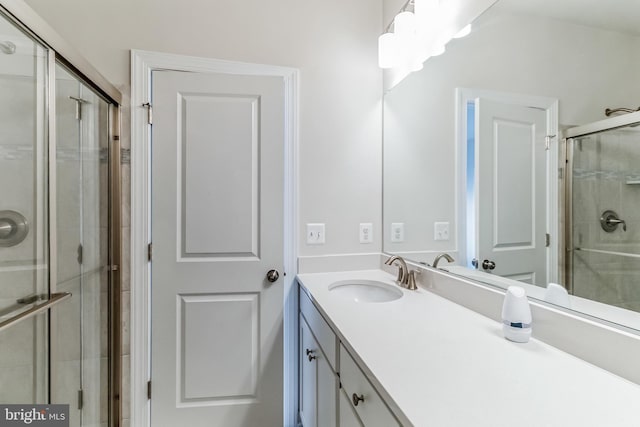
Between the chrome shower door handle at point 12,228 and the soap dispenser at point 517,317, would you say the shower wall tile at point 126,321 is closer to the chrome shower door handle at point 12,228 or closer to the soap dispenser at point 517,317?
the chrome shower door handle at point 12,228

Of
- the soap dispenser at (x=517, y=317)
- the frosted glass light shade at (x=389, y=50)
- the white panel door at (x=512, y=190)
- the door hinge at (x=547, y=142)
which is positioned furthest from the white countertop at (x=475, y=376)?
the frosted glass light shade at (x=389, y=50)

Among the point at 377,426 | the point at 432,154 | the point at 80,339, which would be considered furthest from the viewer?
the point at 432,154

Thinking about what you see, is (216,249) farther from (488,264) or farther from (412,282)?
(488,264)

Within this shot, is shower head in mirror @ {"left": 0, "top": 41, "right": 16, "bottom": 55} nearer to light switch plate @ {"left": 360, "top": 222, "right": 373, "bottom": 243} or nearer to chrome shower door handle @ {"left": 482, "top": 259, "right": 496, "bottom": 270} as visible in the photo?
light switch plate @ {"left": 360, "top": 222, "right": 373, "bottom": 243}

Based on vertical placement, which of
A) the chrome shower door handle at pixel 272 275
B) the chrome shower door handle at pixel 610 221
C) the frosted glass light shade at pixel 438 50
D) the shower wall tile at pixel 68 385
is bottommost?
the shower wall tile at pixel 68 385

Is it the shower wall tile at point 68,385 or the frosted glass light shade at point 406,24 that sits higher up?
the frosted glass light shade at point 406,24

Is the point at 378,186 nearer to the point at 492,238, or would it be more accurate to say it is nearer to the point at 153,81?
the point at 492,238

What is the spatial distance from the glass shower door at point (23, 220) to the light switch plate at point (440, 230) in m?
1.64

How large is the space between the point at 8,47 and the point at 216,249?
3.47 ft

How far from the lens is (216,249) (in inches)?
60.6

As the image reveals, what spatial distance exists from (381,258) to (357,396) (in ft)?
3.44

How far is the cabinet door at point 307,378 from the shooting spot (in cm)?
126

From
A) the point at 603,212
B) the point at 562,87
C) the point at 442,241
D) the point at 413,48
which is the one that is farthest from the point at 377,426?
the point at 413,48

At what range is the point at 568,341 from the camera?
0.78 m
